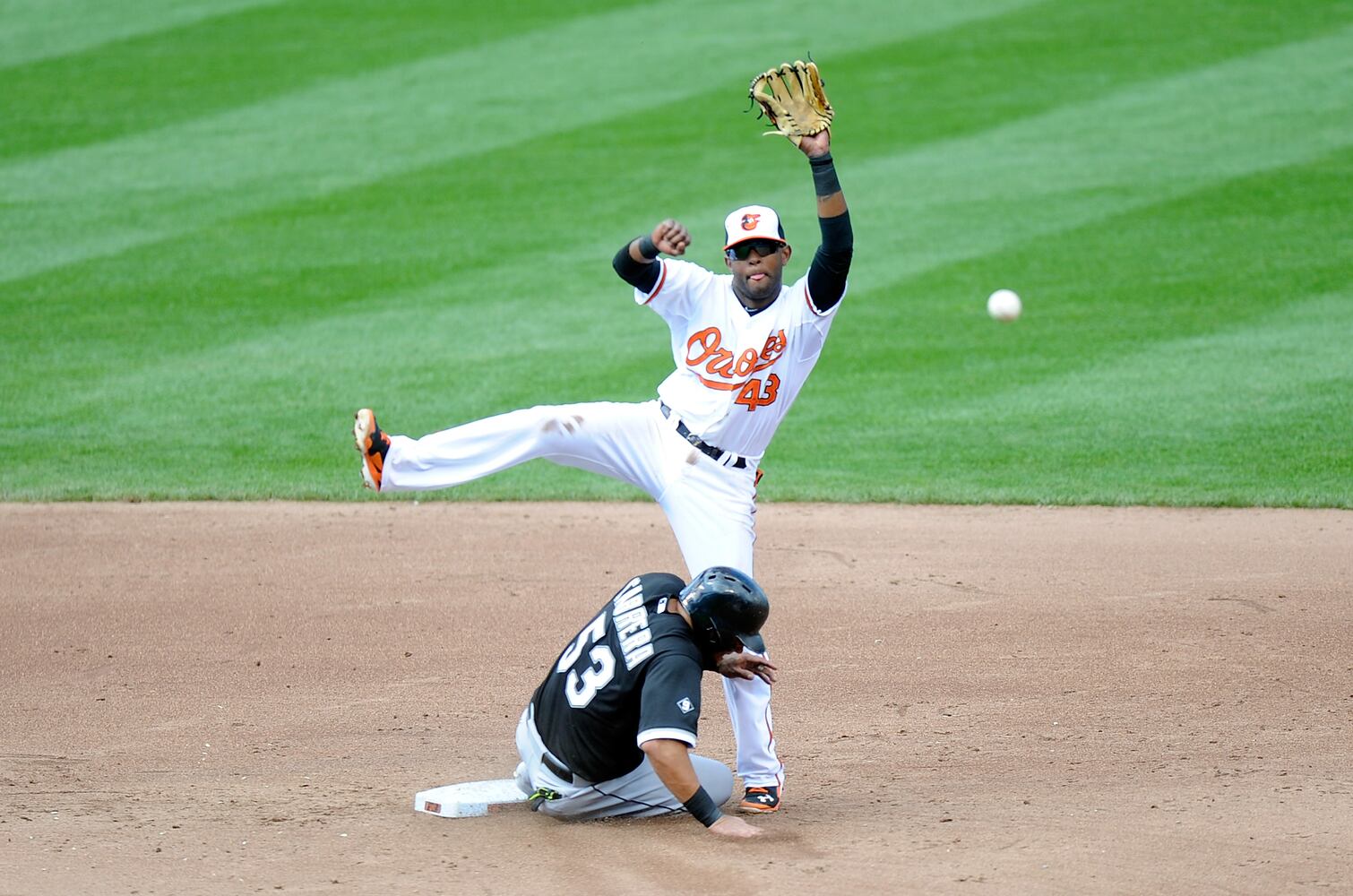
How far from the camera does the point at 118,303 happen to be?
12781 millimetres

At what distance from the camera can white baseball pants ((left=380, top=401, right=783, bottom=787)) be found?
484 cm

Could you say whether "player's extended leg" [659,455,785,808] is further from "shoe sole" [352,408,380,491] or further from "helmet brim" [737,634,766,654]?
"shoe sole" [352,408,380,491]

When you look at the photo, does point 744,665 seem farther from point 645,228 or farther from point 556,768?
point 645,228

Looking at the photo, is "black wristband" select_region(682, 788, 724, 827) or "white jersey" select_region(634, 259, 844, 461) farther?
"white jersey" select_region(634, 259, 844, 461)

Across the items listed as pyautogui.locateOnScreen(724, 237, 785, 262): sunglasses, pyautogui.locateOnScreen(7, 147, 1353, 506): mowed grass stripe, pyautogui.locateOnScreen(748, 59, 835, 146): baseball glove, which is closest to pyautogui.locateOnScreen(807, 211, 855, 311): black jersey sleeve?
pyautogui.locateOnScreen(724, 237, 785, 262): sunglasses

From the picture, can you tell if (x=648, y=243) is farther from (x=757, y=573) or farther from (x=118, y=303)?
(x=118, y=303)

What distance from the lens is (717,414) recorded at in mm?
5027

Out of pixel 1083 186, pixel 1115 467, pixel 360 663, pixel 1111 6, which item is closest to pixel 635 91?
pixel 1083 186

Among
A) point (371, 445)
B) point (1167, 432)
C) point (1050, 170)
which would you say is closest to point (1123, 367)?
point (1167, 432)

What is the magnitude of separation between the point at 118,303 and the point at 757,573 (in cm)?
760

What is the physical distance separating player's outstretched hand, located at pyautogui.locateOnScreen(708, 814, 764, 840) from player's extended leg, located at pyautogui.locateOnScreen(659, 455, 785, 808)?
1.26 ft

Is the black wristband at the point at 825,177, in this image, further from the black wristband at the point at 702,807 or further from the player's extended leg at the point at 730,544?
the black wristband at the point at 702,807

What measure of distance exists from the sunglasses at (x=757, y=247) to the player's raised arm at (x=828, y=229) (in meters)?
0.16

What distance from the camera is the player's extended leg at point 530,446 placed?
477 cm
